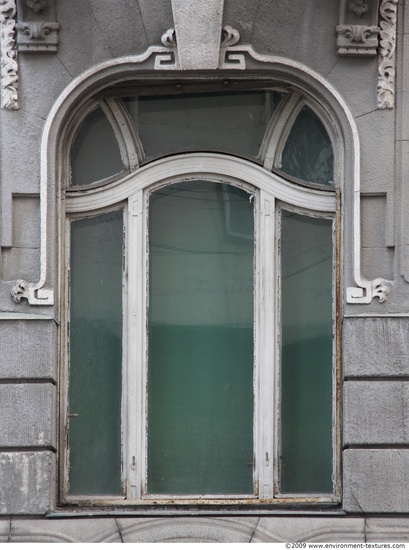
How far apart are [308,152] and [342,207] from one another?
1.77 feet

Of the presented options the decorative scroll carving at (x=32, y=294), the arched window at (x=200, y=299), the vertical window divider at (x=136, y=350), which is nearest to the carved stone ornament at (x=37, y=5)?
the arched window at (x=200, y=299)

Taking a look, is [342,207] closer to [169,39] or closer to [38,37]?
[169,39]

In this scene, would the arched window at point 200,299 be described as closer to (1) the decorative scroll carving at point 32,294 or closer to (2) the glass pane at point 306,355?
(2) the glass pane at point 306,355

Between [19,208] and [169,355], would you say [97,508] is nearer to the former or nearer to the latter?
[169,355]

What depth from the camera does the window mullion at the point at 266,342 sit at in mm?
11703

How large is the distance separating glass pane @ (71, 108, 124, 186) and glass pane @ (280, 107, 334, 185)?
1.30m

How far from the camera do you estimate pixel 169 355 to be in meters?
11.9

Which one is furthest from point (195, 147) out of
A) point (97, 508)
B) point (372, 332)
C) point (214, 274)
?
point (97, 508)

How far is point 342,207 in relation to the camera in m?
11.8

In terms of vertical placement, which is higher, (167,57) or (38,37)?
(38,37)

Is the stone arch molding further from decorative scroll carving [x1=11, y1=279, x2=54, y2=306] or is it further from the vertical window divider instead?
the vertical window divider

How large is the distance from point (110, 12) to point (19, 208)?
1622 mm

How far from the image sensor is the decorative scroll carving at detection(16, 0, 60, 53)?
11734mm

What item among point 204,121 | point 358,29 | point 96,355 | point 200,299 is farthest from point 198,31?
point 96,355
